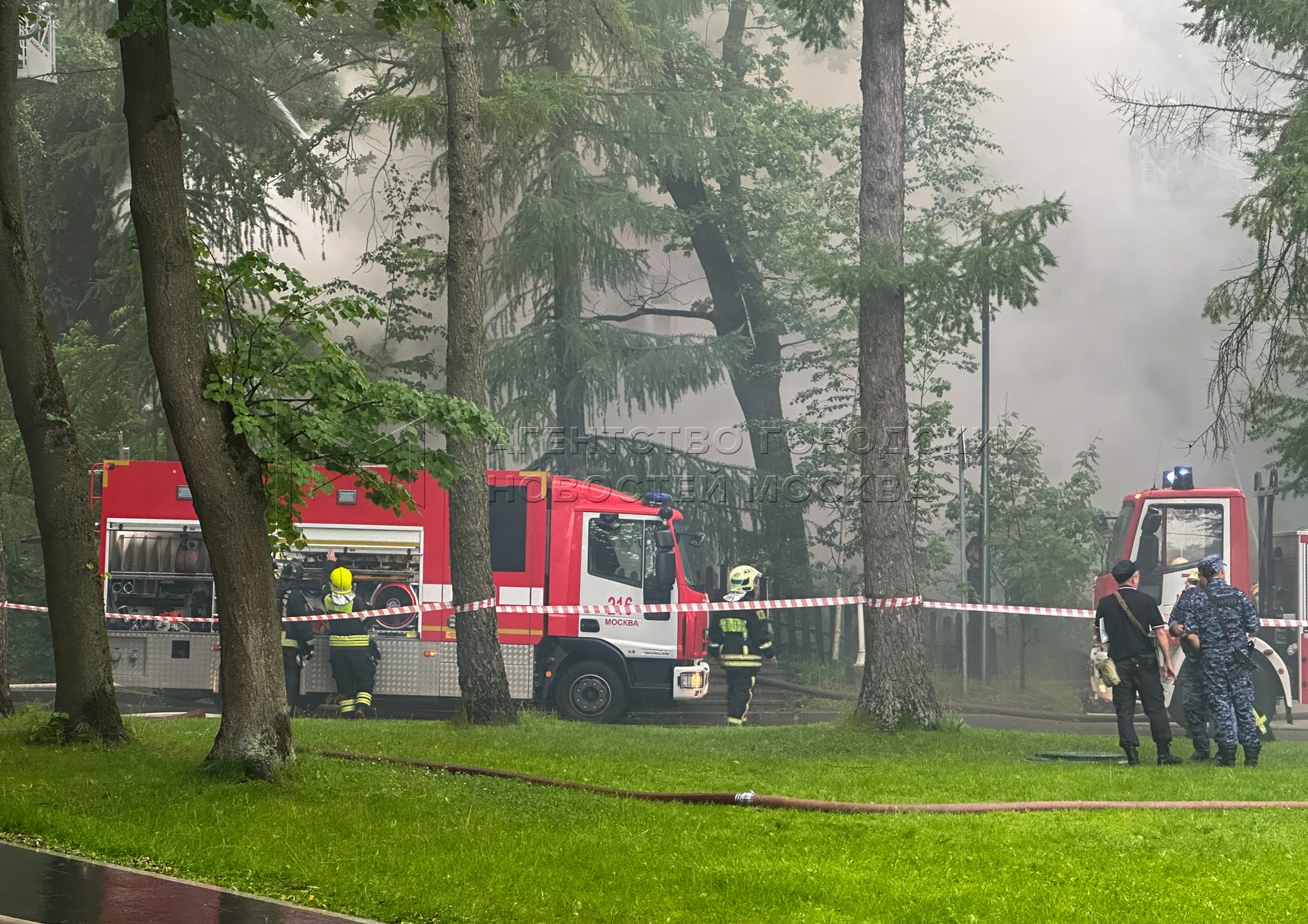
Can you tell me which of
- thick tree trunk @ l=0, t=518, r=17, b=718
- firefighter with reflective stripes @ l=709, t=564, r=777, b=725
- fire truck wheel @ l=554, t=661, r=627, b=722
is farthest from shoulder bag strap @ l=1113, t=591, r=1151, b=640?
thick tree trunk @ l=0, t=518, r=17, b=718

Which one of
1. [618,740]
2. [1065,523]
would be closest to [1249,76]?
[1065,523]

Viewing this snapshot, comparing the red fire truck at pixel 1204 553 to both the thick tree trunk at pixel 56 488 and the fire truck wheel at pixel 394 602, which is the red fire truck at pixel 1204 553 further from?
the thick tree trunk at pixel 56 488

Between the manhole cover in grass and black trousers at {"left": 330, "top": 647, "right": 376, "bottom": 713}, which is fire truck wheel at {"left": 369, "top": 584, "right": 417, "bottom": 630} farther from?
the manhole cover in grass

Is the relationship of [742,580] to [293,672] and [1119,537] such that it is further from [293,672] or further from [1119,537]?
[293,672]

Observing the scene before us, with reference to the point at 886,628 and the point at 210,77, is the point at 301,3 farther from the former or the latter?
the point at 210,77

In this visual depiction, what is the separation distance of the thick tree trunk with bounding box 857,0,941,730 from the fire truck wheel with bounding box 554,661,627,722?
3151 mm

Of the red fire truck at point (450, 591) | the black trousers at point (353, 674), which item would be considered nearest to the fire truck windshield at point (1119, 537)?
the red fire truck at point (450, 591)

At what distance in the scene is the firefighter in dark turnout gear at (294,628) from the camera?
1562 centimetres

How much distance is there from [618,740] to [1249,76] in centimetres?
3094

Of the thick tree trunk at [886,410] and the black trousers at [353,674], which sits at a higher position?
the thick tree trunk at [886,410]

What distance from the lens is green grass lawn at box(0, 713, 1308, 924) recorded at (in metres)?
5.84

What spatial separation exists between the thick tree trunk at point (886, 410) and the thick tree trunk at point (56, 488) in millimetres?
7501

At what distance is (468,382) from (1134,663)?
23.9 feet

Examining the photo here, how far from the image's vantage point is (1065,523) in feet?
76.7
